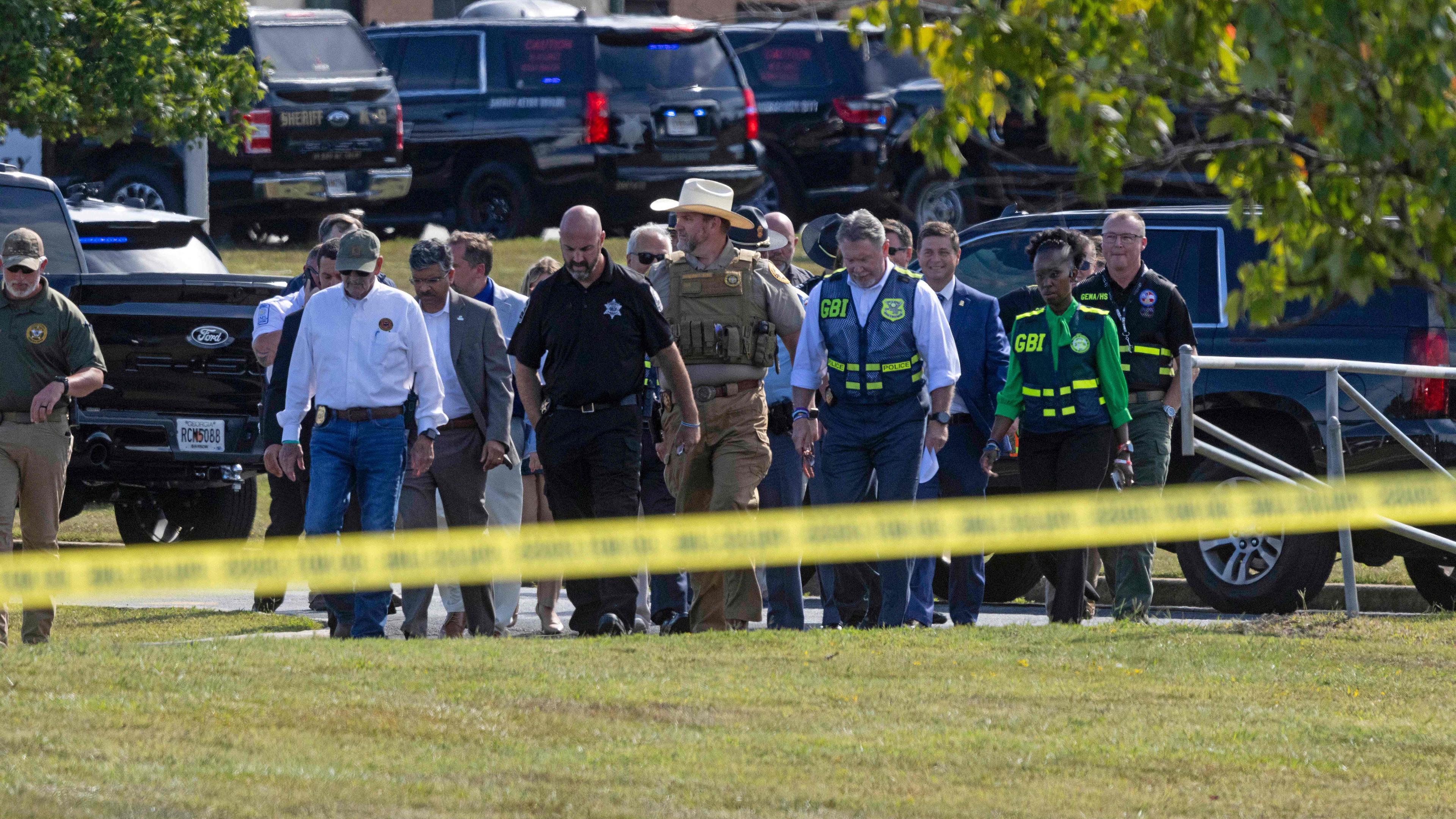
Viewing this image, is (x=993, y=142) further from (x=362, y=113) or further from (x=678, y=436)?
(x=362, y=113)

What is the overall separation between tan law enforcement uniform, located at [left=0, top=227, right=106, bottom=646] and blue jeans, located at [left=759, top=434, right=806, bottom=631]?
3.12 m

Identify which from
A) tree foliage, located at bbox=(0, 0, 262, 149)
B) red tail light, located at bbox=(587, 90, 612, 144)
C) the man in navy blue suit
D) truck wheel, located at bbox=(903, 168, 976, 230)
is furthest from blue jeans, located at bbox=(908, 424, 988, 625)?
red tail light, located at bbox=(587, 90, 612, 144)

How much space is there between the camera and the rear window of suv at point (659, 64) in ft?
69.8

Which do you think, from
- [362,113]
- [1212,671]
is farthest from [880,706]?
[362,113]

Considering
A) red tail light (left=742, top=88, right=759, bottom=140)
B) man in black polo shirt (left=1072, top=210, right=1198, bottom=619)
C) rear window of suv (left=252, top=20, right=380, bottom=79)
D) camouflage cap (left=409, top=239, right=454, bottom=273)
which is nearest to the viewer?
camouflage cap (left=409, top=239, right=454, bottom=273)

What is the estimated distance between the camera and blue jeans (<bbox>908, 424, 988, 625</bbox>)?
10555 mm

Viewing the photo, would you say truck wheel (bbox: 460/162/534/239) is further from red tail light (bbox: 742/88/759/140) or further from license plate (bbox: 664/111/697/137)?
red tail light (bbox: 742/88/759/140)

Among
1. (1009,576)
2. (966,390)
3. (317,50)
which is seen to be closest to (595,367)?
(966,390)

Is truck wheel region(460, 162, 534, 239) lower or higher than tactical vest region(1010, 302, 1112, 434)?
higher

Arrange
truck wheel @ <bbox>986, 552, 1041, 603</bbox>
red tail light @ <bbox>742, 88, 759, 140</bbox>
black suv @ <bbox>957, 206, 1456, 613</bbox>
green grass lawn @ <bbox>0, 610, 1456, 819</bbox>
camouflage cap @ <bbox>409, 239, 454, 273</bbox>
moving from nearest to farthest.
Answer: green grass lawn @ <bbox>0, 610, 1456, 819</bbox>
camouflage cap @ <bbox>409, 239, 454, 273</bbox>
black suv @ <bbox>957, 206, 1456, 613</bbox>
truck wheel @ <bbox>986, 552, 1041, 603</bbox>
red tail light @ <bbox>742, 88, 759, 140</bbox>

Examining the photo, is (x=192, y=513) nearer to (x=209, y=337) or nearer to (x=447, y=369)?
(x=209, y=337)

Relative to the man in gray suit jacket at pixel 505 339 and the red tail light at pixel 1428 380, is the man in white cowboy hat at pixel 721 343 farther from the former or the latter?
the red tail light at pixel 1428 380

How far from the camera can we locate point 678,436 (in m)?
9.57

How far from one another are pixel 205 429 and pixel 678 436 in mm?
3845
